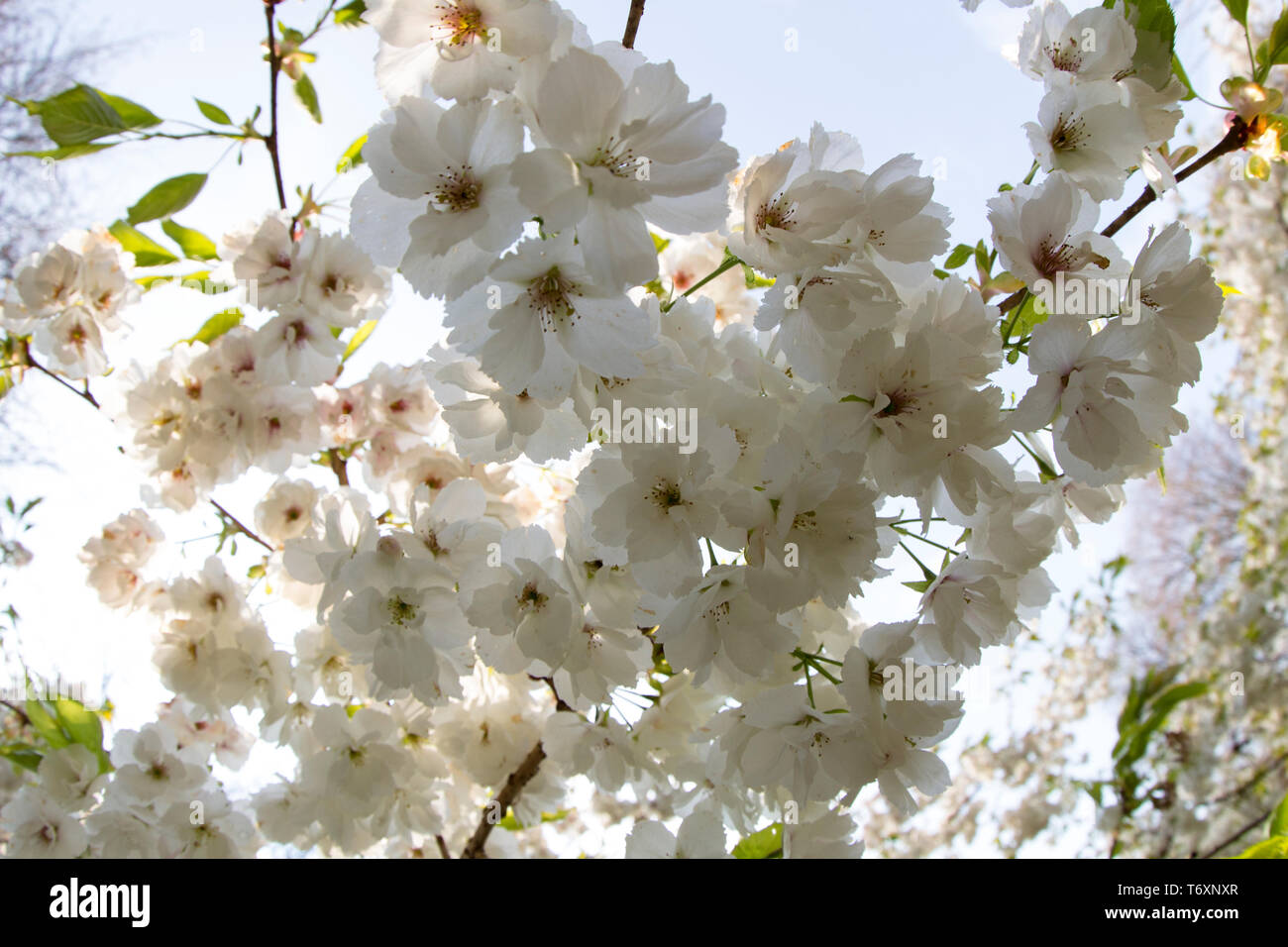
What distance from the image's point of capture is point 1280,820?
49.0 inches

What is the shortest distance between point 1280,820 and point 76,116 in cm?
215

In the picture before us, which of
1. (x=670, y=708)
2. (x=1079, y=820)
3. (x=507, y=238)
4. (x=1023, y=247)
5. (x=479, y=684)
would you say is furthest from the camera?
(x=1079, y=820)

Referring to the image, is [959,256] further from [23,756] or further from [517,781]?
[23,756]

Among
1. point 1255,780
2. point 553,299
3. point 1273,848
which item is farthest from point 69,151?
point 1255,780

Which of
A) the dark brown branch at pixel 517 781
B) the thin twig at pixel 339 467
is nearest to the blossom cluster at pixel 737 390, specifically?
the dark brown branch at pixel 517 781

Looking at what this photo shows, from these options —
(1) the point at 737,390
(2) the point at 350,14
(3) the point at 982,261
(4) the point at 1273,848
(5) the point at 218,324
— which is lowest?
(4) the point at 1273,848

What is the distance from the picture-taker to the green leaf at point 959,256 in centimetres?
101

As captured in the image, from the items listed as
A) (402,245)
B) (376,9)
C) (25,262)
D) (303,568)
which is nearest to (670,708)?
(303,568)

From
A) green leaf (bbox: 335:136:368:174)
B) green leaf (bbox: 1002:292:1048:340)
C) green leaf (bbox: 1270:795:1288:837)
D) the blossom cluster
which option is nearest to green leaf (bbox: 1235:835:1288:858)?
green leaf (bbox: 1270:795:1288:837)

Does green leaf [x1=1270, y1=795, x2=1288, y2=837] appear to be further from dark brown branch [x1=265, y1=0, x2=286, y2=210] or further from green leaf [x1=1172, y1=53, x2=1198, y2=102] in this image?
dark brown branch [x1=265, y1=0, x2=286, y2=210]

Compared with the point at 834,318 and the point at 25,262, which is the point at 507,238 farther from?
the point at 25,262

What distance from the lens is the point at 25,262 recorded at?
4.73ft

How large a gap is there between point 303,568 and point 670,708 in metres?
0.57

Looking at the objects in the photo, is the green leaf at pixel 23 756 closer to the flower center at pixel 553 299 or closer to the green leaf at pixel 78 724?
the green leaf at pixel 78 724
